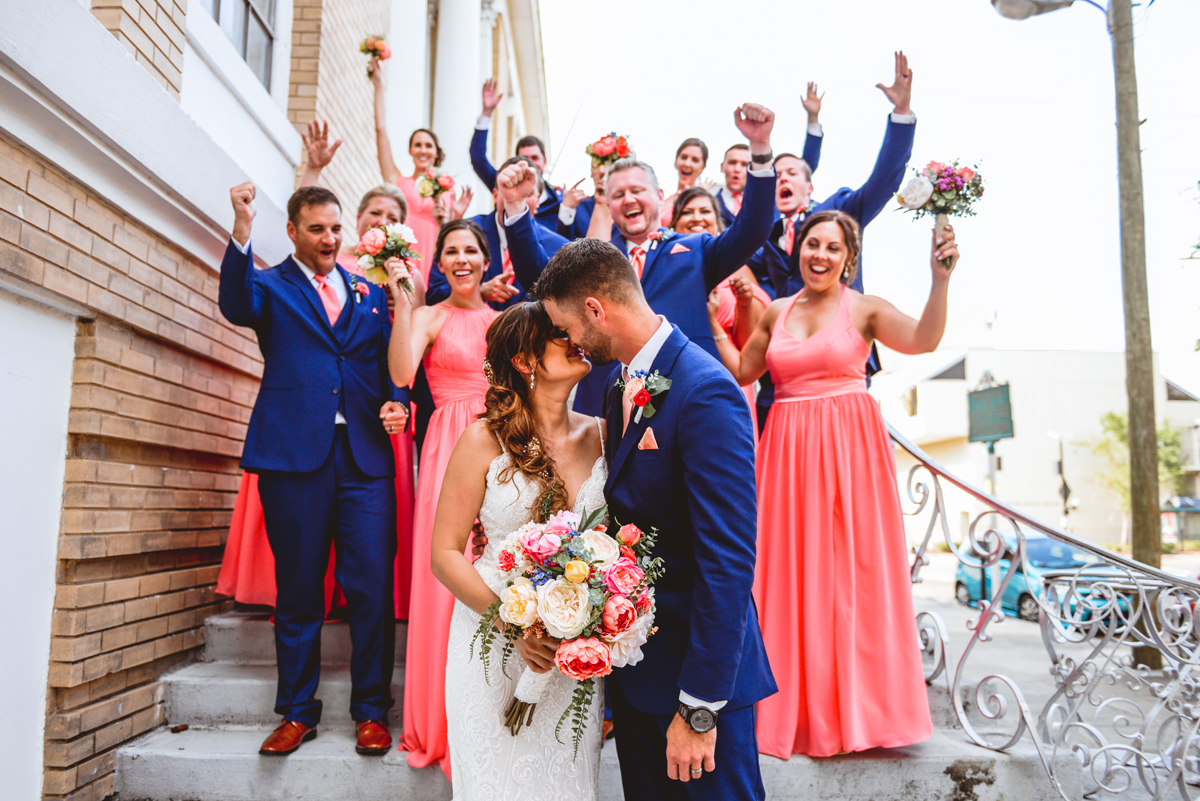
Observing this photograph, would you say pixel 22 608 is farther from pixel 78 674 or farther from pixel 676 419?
pixel 676 419

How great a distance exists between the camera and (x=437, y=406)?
3820 millimetres

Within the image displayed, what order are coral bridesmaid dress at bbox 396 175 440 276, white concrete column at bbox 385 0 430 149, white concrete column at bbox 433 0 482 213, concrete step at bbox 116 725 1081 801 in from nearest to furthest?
concrete step at bbox 116 725 1081 801, coral bridesmaid dress at bbox 396 175 440 276, white concrete column at bbox 385 0 430 149, white concrete column at bbox 433 0 482 213

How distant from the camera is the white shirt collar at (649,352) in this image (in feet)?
7.06

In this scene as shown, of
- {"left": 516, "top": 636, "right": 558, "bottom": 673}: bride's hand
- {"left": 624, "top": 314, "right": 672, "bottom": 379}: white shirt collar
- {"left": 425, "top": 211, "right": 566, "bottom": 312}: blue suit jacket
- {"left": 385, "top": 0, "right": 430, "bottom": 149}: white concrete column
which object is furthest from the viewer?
{"left": 385, "top": 0, "right": 430, "bottom": 149}: white concrete column

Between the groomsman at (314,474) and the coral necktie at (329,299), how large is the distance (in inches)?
2.2

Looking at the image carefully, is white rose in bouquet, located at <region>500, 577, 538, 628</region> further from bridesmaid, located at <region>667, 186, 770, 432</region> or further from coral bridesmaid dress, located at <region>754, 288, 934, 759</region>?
bridesmaid, located at <region>667, 186, 770, 432</region>

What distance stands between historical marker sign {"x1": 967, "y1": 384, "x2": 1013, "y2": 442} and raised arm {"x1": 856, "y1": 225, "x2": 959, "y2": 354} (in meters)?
16.3

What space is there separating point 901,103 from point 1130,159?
570cm

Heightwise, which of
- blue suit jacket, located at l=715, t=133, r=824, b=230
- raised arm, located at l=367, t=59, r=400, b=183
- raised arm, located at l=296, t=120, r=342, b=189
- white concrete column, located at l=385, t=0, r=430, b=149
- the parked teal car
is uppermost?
white concrete column, located at l=385, t=0, r=430, b=149

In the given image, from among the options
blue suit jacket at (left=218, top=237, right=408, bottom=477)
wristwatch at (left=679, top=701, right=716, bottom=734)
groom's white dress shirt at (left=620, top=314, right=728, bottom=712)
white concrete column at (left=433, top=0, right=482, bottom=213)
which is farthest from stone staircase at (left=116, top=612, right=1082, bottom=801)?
white concrete column at (left=433, top=0, right=482, bottom=213)

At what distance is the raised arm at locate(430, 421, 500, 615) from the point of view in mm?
2303

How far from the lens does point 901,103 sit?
14.0 feet

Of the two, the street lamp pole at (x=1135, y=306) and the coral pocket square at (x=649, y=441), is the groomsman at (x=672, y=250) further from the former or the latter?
the street lamp pole at (x=1135, y=306)

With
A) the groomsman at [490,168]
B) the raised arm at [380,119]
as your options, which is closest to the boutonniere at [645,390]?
the groomsman at [490,168]
